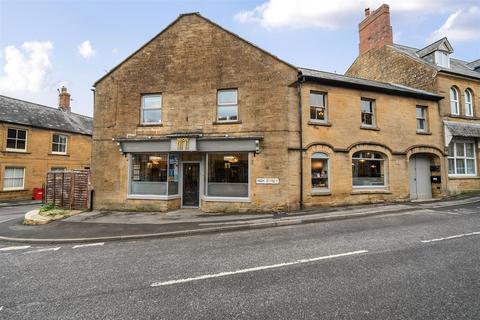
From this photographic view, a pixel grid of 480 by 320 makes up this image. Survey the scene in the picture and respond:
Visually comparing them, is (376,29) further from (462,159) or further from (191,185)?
(191,185)

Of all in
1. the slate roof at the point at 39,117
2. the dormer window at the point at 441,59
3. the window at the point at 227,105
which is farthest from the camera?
the slate roof at the point at 39,117

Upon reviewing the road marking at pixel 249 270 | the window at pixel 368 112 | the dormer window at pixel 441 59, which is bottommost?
the road marking at pixel 249 270

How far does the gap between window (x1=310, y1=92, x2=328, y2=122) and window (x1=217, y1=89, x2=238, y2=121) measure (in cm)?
388

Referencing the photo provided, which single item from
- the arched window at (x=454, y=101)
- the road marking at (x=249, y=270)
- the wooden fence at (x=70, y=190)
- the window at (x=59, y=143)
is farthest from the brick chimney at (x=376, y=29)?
the window at (x=59, y=143)

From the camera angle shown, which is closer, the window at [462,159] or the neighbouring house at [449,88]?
the neighbouring house at [449,88]

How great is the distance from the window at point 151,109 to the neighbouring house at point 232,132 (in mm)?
56

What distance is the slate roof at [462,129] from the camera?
1458 centimetres

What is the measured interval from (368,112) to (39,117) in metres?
27.7

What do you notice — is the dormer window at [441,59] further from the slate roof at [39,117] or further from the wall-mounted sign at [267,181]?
the slate roof at [39,117]

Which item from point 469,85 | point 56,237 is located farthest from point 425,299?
point 469,85

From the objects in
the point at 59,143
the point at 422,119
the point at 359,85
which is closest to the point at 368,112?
the point at 359,85

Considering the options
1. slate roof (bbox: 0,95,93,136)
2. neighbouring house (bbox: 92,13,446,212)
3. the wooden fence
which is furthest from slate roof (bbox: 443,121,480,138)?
slate roof (bbox: 0,95,93,136)

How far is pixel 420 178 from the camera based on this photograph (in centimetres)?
1450

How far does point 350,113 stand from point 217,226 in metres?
9.17
